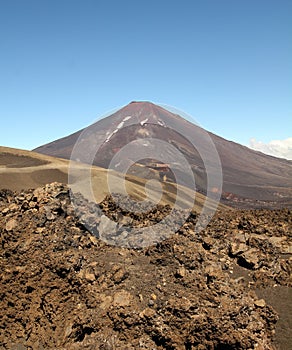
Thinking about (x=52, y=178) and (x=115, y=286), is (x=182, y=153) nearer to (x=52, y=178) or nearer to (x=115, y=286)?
(x=52, y=178)

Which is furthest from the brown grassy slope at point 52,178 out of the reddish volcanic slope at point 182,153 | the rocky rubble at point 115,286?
the reddish volcanic slope at point 182,153

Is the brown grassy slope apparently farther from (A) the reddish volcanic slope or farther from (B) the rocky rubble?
(A) the reddish volcanic slope

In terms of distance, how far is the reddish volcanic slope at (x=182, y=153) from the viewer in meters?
103

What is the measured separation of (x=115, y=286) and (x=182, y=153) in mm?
125377

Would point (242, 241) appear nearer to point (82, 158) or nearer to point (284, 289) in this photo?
point (284, 289)

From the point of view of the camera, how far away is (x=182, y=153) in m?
134

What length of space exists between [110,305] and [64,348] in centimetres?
155

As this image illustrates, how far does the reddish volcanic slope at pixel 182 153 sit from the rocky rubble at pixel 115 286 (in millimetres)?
70929

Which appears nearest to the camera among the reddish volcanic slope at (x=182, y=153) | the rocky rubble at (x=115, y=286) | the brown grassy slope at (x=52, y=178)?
the rocky rubble at (x=115, y=286)

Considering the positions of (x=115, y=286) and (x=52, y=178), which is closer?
(x=115, y=286)

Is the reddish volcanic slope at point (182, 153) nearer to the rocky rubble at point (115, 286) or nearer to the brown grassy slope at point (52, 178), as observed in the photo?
the brown grassy slope at point (52, 178)

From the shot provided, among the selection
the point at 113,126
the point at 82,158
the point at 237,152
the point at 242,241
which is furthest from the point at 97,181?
the point at 237,152

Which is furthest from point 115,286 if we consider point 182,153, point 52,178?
point 182,153

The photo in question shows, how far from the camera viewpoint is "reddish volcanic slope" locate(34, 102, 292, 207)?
103 m
